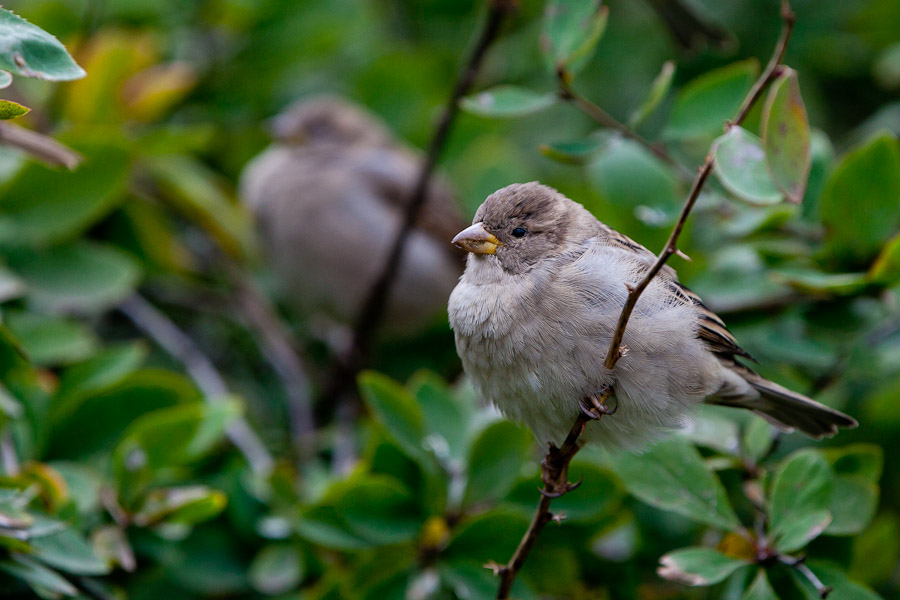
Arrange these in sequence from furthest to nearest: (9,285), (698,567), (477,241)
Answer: (9,285) < (477,241) < (698,567)

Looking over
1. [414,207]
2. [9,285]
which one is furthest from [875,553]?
[9,285]

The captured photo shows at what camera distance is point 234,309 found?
14.2 ft

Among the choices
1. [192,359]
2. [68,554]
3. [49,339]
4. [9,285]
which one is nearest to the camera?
[68,554]

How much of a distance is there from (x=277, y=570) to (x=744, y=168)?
6.35 ft

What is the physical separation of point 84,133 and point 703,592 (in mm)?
2789

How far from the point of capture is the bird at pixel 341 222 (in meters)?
4.98

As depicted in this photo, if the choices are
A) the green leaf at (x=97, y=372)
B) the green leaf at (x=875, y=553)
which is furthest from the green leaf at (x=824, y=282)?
the green leaf at (x=97, y=372)

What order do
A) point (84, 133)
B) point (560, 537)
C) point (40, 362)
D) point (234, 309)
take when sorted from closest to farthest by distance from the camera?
point (560, 537), point (40, 362), point (84, 133), point (234, 309)

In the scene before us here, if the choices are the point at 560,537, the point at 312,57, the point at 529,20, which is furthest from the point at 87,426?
the point at 529,20

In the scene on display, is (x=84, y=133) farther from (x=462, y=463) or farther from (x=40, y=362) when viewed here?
(x=462, y=463)

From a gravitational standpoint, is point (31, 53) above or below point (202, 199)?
above

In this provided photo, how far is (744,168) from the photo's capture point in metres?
1.75

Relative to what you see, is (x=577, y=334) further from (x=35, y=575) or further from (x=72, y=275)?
(x=72, y=275)

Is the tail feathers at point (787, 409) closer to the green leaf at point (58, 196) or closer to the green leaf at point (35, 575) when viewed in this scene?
the green leaf at point (35, 575)
